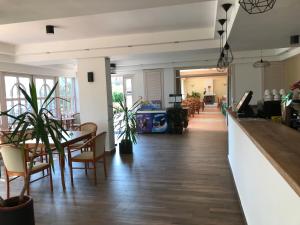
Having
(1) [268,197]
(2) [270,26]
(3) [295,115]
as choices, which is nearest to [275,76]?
(2) [270,26]

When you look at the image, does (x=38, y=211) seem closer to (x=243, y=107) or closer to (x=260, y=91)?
(x=243, y=107)

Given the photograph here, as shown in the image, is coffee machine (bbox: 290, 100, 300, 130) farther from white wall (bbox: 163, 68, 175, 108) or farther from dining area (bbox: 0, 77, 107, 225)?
white wall (bbox: 163, 68, 175, 108)

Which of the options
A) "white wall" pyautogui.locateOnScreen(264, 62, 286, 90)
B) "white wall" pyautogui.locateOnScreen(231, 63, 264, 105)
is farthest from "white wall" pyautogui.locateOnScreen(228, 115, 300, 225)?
"white wall" pyautogui.locateOnScreen(264, 62, 286, 90)

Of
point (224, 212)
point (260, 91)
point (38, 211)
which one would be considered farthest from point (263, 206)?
point (260, 91)

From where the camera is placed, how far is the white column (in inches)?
245

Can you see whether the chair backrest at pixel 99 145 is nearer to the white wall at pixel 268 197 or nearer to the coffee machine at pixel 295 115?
the white wall at pixel 268 197

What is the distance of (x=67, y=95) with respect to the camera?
10070 millimetres

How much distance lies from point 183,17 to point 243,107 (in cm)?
199

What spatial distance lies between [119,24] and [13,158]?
2952 mm

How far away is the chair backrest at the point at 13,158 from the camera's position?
3613 millimetres

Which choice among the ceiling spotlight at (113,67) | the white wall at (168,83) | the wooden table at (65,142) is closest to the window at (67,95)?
the ceiling spotlight at (113,67)

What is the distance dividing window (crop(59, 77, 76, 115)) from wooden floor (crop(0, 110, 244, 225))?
4.79 meters

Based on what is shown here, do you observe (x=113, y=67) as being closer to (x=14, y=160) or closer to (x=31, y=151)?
(x=31, y=151)

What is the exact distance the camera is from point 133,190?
12.7 ft
